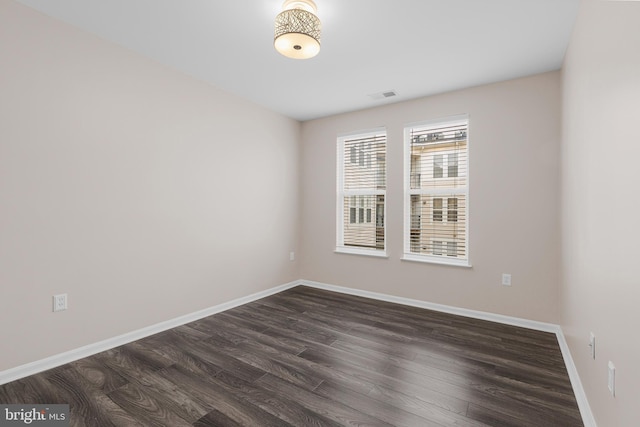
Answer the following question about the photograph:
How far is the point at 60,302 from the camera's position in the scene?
2.29 meters

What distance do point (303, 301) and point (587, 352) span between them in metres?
2.81

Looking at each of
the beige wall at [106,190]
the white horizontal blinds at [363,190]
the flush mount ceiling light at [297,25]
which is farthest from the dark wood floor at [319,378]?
the flush mount ceiling light at [297,25]

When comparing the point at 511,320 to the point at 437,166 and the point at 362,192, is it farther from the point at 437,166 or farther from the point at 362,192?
the point at 362,192

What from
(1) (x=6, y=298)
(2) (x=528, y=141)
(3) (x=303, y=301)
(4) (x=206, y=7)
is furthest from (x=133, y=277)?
(2) (x=528, y=141)

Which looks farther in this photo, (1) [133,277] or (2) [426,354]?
(1) [133,277]

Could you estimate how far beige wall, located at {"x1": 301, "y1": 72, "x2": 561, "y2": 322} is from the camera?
2980 mm

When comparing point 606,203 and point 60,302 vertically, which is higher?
point 606,203

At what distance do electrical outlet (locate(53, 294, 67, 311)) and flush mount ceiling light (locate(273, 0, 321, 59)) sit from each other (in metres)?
2.48

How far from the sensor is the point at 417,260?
3.73 metres

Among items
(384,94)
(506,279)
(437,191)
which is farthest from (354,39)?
(506,279)

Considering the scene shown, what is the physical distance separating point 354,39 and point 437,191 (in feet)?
6.71

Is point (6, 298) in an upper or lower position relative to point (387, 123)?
lower

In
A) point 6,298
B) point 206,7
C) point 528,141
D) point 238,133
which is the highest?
point 206,7

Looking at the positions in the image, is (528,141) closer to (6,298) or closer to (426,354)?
(426,354)
